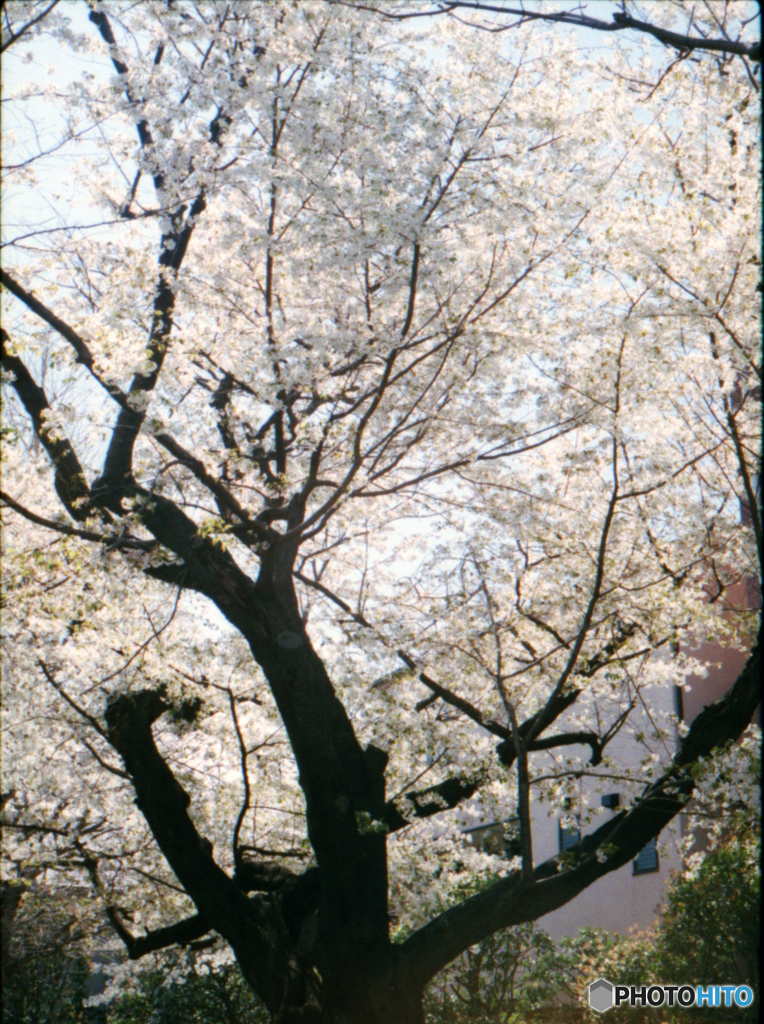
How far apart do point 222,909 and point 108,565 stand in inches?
97.1

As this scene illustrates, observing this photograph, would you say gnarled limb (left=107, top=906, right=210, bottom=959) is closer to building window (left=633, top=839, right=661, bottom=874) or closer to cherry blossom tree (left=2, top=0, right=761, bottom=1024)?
cherry blossom tree (left=2, top=0, right=761, bottom=1024)

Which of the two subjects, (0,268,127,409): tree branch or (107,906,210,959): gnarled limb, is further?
(107,906,210,959): gnarled limb

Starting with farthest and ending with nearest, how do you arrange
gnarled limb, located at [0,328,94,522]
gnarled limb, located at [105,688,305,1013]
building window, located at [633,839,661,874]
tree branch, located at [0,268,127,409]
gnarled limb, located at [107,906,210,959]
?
building window, located at [633,839,661,874] → gnarled limb, located at [107,906,210,959] → gnarled limb, located at [0,328,94,522] → tree branch, located at [0,268,127,409] → gnarled limb, located at [105,688,305,1013]

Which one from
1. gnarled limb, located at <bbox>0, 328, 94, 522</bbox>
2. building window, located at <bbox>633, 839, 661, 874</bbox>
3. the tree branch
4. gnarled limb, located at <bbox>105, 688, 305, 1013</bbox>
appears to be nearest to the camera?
gnarled limb, located at <bbox>105, 688, 305, 1013</bbox>

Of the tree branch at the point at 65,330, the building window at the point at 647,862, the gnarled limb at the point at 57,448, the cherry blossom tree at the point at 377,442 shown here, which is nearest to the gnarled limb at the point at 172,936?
the cherry blossom tree at the point at 377,442

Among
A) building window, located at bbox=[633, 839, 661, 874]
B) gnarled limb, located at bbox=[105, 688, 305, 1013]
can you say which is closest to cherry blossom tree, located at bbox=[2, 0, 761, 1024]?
gnarled limb, located at bbox=[105, 688, 305, 1013]

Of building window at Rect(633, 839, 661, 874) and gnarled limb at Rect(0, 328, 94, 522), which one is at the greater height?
gnarled limb at Rect(0, 328, 94, 522)

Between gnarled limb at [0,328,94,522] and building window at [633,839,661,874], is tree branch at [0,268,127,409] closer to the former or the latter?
gnarled limb at [0,328,94,522]

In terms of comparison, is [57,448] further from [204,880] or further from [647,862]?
[647,862]

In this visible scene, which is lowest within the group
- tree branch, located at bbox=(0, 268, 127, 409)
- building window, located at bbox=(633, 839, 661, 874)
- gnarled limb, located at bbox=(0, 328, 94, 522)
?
building window, located at bbox=(633, 839, 661, 874)

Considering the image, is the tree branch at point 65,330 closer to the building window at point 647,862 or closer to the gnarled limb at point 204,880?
the gnarled limb at point 204,880

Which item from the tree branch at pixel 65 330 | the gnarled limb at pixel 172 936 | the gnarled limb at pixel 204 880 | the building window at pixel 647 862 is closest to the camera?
the gnarled limb at pixel 204 880

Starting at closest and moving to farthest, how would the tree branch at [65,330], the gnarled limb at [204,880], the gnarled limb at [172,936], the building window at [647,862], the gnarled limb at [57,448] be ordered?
the gnarled limb at [204,880] → the tree branch at [65,330] → the gnarled limb at [57,448] → the gnarled limb at [172,936] → the building window at [647,862]

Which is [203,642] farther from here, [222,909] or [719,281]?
[719,281]
